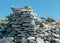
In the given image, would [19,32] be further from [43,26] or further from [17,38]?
[43,26]

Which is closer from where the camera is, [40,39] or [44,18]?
[40,39]

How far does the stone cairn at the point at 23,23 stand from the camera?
40.4 metres

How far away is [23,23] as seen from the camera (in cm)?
4125

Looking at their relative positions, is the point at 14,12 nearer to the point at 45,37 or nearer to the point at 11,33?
the point at 11,33

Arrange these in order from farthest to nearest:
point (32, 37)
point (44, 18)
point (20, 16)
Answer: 1. point (44, 18)
2. point (20, 16)
3. point (32, 37)

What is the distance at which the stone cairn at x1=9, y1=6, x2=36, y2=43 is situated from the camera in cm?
4038

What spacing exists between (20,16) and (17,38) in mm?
3517

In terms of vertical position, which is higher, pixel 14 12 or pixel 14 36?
pixel 14 12

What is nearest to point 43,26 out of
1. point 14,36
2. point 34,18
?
→ point 34,18

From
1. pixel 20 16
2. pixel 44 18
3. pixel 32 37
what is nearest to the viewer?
pixel 32 37

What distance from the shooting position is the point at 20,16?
41.8m

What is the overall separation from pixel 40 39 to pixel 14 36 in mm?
3876

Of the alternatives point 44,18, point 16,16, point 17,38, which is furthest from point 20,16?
point 44,18

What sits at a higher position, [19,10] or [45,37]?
[19,10]
